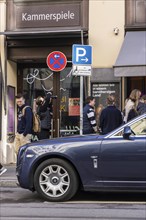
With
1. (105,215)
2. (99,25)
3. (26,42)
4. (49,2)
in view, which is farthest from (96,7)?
(105,215)

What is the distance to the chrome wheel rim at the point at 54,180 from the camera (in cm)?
813

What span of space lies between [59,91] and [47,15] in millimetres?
2229

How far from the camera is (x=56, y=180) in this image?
26.8ft

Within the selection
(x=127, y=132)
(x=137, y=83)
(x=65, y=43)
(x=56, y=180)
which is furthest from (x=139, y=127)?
(x=65, y=43)

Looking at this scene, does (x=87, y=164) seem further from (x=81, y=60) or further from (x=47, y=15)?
(x=47, y=15)

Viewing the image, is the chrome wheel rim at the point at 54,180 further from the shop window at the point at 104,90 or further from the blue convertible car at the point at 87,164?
the shop window at the point at 104,90

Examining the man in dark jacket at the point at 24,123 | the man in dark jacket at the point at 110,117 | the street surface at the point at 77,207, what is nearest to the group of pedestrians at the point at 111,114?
the man in dark jacket at the point at 110,117

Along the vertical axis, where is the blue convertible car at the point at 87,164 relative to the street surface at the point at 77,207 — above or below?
above

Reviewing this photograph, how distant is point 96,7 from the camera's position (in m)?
13.3

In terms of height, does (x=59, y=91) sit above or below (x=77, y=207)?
above

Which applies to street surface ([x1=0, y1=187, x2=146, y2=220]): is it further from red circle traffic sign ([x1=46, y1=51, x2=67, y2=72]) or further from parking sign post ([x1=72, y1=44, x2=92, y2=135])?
red circle traffic sign ([x1=46, y1=51, x2=67, y2=72])

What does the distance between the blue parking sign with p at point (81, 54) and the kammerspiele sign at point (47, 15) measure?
230 cm

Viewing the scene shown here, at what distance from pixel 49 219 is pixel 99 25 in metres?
7.66

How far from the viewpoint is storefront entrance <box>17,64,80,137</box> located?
1395cm
